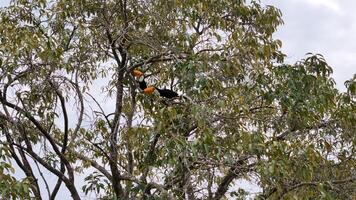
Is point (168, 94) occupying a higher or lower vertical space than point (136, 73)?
lower

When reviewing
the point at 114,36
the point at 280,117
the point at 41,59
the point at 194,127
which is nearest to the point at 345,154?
the point at 280,117

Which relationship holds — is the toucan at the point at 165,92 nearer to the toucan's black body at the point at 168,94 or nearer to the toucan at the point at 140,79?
the toucan's black body at the point at 168,94

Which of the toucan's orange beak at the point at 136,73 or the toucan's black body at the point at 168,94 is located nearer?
the toucan's black body at the point at 168,94

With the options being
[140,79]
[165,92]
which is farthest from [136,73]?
[165,92]

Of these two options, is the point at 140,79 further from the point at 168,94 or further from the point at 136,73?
the point at 168,94

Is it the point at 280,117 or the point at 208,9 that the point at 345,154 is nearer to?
the point at 280,117

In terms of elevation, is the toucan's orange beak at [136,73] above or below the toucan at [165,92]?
above

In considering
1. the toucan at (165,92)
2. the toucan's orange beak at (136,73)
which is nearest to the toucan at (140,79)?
the toucan's orange beak at (136,73)

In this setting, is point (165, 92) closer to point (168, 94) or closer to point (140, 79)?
point (168, 94)

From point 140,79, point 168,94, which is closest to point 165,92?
point 168,94

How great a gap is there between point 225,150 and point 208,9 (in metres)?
2.23

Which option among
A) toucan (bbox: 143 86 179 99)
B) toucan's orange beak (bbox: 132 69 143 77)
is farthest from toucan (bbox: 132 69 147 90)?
toucan (bbox: 143 86 179 99)

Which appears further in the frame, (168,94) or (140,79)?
(140,79)

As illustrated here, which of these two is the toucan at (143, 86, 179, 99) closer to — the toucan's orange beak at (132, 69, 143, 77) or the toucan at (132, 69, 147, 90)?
the toucan at (132, 69, 147, 90)
